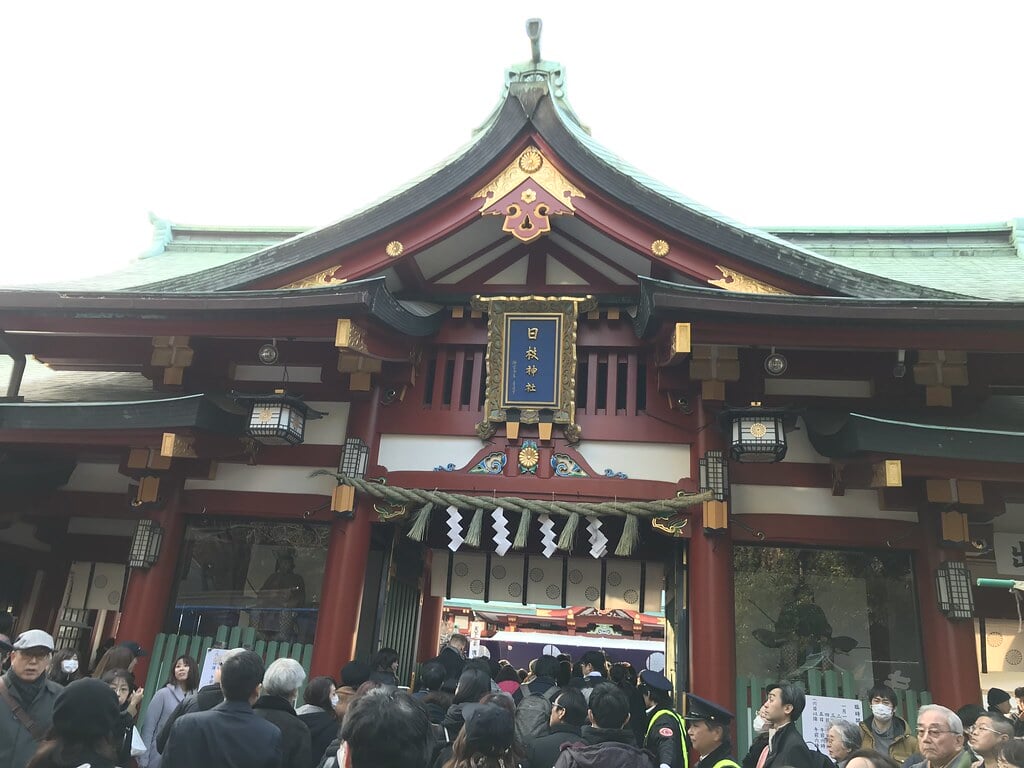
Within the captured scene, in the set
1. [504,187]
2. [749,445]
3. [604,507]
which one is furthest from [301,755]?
[504,187]

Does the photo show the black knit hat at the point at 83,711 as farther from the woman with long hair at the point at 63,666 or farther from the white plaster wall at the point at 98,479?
the white plaster wall at the point at 98,479

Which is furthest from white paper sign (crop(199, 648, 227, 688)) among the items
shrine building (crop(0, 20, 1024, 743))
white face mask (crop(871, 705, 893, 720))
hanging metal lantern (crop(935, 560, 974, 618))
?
hanging metal lantern (crop(935, 560, 974, 618))

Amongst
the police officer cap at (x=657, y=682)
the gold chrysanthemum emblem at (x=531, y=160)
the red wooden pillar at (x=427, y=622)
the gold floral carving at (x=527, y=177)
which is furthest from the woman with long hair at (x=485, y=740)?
the red wooden pillar at (x=427, y=622)

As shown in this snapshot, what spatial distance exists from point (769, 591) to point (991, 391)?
3.54 meters

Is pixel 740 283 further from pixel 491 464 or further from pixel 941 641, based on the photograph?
pixel 941 641

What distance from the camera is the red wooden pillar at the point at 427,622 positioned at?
36.2ft

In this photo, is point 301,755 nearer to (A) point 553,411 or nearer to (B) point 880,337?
(A) point 553,411

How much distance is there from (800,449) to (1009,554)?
10.2ft

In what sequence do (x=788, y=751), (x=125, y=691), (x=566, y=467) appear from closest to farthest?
(x=788, y=751) → (x=125, y=691) → (x=566, y=467)

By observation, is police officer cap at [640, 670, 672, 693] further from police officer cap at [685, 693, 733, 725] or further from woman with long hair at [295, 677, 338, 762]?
woman with long hair at [295, 677, 338, 762]

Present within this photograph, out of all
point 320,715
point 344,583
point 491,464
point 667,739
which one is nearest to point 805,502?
point 491,464

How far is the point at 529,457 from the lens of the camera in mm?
8930

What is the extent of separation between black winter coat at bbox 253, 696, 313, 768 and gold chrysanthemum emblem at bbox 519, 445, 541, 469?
505cm

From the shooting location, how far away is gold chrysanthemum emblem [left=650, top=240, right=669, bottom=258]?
8.69 metres
